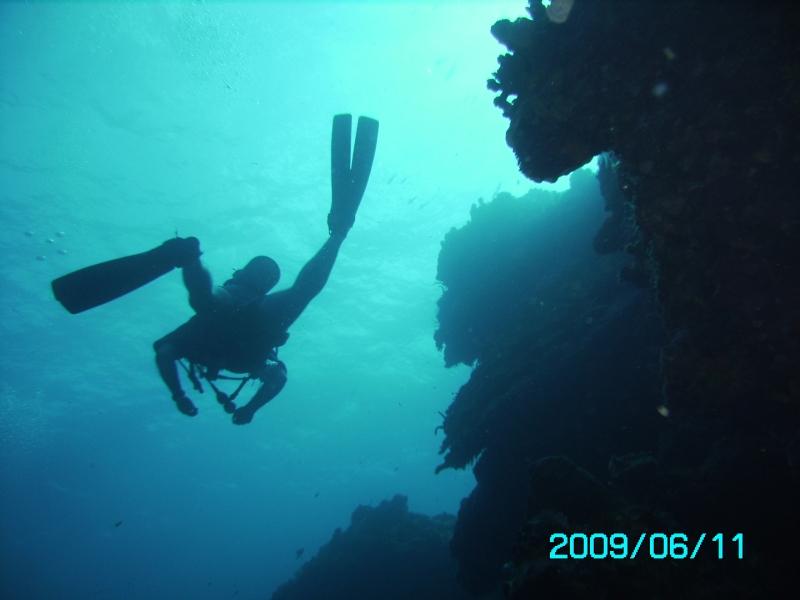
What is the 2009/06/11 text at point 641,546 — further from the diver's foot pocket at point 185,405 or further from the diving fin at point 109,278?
the diver's foot pocket at point 185,405

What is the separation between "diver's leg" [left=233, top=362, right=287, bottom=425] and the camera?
6.07 meters

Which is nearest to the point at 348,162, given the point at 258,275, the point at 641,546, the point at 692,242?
the point at 258,275

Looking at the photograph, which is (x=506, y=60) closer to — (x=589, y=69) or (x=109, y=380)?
(x=589, y=69)

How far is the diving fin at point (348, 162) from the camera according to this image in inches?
229

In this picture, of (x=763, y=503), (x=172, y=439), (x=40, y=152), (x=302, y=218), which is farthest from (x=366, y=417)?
(x=763, y=503)

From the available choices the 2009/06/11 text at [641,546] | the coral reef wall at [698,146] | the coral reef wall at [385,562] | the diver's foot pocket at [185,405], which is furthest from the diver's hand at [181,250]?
the coral reef wall at [385,562]

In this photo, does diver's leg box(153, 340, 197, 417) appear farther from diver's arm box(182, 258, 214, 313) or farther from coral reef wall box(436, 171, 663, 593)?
coral reef wall box(436, 171, 663, 593)

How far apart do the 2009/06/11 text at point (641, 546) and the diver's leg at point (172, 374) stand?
5.16 m

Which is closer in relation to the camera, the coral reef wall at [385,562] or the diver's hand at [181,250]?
the diver's hand at [181,250]

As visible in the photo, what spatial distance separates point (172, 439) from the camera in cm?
4662

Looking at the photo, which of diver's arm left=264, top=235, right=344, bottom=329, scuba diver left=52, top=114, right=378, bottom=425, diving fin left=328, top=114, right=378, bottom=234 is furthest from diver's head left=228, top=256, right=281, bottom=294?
diving fin left=328, top=114, right=378, bottom=234

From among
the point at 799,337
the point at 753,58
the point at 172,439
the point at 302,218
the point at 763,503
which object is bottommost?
the point at 763,503

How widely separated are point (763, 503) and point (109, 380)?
132 feet

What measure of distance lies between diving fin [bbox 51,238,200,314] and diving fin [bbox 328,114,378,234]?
249cm
